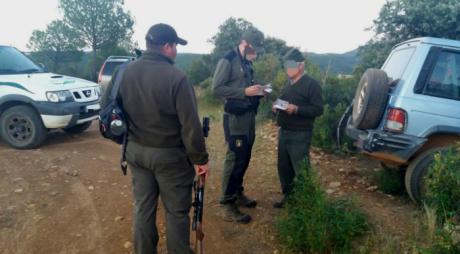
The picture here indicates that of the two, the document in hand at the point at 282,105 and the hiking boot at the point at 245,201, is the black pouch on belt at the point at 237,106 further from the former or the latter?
the hiking boot at the point at 245,201

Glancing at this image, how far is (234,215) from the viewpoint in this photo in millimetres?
4168

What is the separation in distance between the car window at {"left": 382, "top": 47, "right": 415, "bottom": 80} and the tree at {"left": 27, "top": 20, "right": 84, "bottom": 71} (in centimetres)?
2833

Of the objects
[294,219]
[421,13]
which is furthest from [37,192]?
[421,13]

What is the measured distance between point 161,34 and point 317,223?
82.1 inches

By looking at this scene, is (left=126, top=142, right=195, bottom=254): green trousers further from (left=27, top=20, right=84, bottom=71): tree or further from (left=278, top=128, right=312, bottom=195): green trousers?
(left=27, top=20, right=84, bottom=71): tree

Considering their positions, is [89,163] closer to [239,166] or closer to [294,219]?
[239,166]

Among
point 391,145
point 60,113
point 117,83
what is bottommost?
point 60,113

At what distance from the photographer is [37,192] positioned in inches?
190

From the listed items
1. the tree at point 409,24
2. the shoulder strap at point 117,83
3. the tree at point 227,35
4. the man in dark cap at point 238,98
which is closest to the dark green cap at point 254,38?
the man in dark cap at point 238,98

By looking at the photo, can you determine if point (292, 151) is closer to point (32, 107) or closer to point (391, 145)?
point (391, 145)

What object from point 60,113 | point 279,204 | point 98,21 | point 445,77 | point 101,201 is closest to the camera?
point 445,77

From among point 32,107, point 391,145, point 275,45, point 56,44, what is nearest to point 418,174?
point 391,145

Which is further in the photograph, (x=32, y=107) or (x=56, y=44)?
(x=56, y=44)

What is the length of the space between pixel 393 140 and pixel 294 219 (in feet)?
4.48
